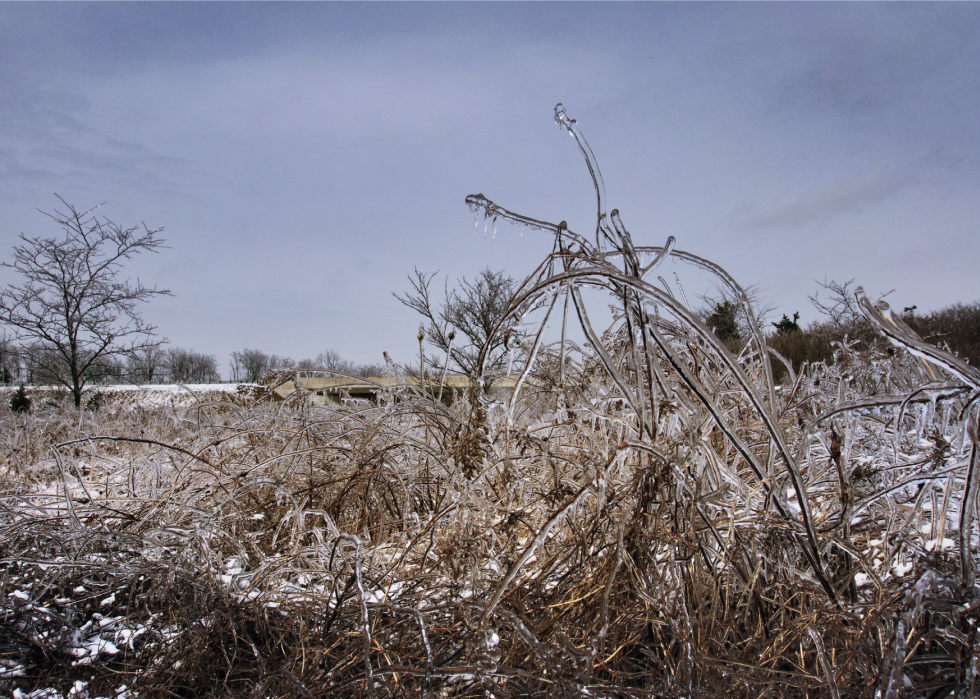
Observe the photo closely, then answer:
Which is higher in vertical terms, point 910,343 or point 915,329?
point 915,329

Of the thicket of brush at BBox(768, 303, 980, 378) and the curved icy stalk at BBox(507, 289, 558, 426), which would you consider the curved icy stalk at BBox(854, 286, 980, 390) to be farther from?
the thicket of brush at BBox(768, 303, 980, 378)

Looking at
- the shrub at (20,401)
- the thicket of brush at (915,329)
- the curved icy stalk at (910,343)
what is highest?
the thicket of brush at (915,329)

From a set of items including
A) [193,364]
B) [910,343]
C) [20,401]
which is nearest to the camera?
[910,343]

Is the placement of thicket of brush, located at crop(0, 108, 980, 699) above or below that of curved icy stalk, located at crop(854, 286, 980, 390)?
below

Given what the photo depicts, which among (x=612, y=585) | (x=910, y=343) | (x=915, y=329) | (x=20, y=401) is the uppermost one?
(x=915, y=329)

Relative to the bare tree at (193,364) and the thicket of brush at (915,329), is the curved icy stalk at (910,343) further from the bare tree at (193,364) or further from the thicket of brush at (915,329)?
the bare tree at (193,364)

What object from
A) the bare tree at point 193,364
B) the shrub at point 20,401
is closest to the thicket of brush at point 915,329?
the shrub at point 20,401

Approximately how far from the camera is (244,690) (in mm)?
2010

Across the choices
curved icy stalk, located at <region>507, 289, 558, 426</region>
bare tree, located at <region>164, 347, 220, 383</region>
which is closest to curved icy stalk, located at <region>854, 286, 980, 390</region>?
curved icy stalk, located at <region>507, 289, 558, 426</region>

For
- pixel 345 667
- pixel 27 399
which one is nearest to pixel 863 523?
pixel 345 667

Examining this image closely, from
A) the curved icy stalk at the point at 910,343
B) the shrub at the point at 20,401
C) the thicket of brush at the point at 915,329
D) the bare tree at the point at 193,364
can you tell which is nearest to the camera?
the curved icy stalk at the point at 910,343

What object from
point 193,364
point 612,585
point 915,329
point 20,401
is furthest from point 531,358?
point 193,364

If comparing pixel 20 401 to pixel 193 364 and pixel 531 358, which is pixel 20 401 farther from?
pixel 193 364

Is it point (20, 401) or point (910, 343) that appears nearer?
point (910, 343)
